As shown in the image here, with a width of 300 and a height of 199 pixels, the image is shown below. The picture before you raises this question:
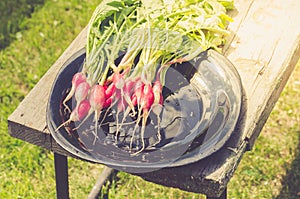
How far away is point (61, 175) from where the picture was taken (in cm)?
243

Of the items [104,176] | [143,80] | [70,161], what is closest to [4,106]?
[70,161]

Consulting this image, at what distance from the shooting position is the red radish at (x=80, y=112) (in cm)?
199

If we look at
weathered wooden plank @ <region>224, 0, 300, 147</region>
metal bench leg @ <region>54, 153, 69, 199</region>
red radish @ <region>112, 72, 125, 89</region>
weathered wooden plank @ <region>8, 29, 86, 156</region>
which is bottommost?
metal bench leg @ <region>54, 153, 69, 199</region>

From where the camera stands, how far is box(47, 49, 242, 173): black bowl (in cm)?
191

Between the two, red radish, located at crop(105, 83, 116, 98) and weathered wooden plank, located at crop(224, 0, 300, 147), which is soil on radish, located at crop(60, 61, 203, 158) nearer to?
red radish, located at crop(105, 83, 116, 98)

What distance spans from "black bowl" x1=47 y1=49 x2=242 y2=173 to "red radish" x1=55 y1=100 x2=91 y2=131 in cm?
4

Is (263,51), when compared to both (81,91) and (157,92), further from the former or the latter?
(81,91)

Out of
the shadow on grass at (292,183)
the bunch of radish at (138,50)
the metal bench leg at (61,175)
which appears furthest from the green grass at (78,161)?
the bunch of radish at (138,50)

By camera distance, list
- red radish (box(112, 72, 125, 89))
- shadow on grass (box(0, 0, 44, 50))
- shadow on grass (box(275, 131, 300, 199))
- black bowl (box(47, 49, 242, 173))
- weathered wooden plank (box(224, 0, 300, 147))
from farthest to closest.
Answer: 1. shadow on grass (box(0, 0, 44, 50))
2. shadow on grass (box(275, 131, 300, 199))
3. weathered wooden plank (box(224, 0, 300, 147))
4. red radish (box(112, 72, 125, 89))
5. black bowl (box(47, 49, 242, 173))

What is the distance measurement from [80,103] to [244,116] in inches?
21.3

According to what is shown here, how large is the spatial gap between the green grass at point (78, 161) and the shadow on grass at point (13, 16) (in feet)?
0.08

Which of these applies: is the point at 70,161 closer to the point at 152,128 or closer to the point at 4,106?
the point at 4,106

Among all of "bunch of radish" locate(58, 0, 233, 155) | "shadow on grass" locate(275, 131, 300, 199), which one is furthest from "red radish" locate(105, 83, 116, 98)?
"shadow on grass" locate(275, 131, 300, 199)

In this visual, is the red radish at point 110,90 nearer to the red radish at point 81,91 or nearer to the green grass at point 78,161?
the red radish at point 81,91
